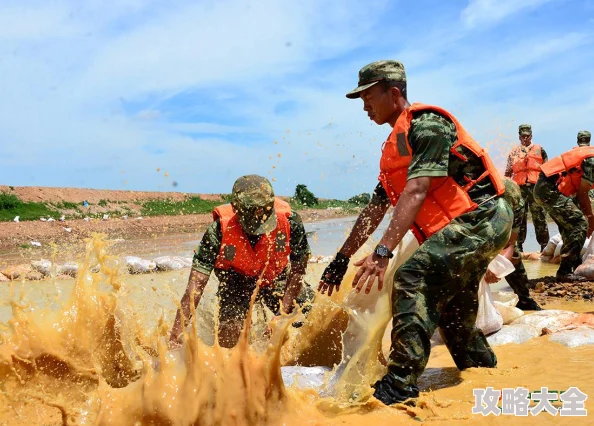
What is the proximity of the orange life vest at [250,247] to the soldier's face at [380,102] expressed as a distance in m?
1.23

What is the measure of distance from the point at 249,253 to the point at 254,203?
1.29ft

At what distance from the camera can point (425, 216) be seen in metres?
3.31

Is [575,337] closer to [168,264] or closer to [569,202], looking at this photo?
[569,202]

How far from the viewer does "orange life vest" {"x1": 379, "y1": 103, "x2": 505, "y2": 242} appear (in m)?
3.20

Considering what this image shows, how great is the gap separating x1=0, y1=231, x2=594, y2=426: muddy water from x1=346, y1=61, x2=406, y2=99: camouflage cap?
1.43 m

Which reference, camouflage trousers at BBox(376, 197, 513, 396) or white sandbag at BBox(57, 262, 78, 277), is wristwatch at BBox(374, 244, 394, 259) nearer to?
camouflage trousers at BBox(376, 197, 513, 396)

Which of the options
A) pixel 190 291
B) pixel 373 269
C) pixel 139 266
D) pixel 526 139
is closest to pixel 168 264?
pixel 139 266

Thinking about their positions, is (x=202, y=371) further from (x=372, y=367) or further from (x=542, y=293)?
(x=542, y=293)

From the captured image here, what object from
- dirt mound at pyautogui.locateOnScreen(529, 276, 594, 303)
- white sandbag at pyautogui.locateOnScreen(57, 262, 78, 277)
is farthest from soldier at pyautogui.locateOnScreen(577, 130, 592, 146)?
white sandbag at pyautogui.locateOnScreen(57, 262, 78, 277)

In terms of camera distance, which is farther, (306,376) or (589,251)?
(589,251)

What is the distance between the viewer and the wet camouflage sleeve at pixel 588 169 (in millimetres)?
7277

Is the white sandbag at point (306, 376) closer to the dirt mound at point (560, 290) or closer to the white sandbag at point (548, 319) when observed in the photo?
the white sandbag at point (548, 319)

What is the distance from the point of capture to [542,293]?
711 cm

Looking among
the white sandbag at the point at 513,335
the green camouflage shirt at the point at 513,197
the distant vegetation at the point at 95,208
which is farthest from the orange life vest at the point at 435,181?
the distant vegetation at the point at 95,208
